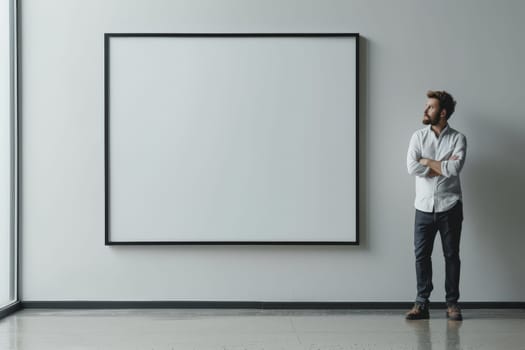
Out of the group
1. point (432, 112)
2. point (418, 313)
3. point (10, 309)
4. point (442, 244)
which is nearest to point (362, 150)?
point (432, 112)

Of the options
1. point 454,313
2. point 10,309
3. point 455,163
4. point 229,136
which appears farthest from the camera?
point 229,136

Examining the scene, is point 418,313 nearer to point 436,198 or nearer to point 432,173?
point 436,198

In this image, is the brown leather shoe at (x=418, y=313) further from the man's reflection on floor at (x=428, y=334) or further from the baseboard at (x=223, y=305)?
the baseboard at (x=223, y=305)

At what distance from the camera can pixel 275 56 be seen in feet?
13.9

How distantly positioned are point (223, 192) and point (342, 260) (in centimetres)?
94

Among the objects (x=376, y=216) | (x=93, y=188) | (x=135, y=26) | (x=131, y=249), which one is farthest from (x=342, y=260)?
(x=135, y=26)

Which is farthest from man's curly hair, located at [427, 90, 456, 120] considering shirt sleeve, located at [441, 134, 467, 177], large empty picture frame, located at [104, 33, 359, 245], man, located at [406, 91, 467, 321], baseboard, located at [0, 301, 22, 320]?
baseboard, located at [0, 301, 22, 320]

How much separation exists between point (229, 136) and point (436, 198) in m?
1.41

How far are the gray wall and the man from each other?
285 millimetres

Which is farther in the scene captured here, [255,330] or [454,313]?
[454,313]

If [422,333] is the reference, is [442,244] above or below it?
above

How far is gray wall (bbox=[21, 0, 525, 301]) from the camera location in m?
4.26

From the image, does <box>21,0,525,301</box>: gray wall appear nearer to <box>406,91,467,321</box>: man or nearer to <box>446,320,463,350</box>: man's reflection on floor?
<box>406,91,467,321</box>: man

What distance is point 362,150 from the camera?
428cm
